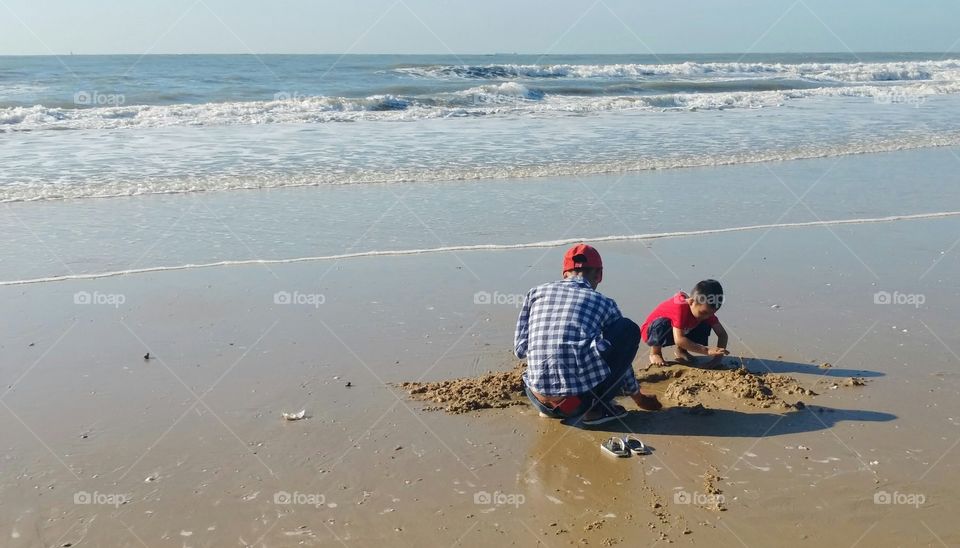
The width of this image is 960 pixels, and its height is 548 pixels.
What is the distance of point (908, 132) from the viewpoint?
18.3 meters

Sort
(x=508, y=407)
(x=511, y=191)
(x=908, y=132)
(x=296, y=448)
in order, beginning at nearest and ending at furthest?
(x=296, y=448) < (x=508, y=407) < (x=511, y=191) < (x=908, y=132)

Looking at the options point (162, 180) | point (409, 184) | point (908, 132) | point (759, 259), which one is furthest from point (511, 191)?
point (908, 132)

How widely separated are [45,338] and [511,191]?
6.65 meters

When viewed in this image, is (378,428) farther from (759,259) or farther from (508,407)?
(759,259)

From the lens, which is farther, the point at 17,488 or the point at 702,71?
the point at 702,71
